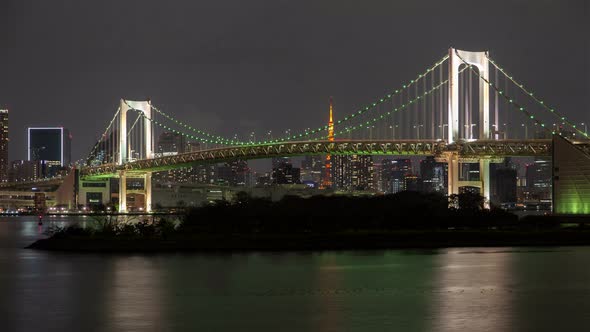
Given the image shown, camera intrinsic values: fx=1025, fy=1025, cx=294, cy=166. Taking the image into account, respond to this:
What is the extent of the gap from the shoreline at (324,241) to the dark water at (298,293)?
3328mm

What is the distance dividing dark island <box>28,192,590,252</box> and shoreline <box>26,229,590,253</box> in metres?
0.03

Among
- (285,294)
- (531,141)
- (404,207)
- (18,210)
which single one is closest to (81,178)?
(18,210)

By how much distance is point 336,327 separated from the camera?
15383 mm

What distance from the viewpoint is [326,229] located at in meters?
40.1

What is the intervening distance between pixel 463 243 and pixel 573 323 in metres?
22.1

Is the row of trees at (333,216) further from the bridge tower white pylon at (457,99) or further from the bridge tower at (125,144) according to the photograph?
the bridge tower at (125,144)

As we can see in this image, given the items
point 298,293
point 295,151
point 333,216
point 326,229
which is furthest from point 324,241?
point 295,151

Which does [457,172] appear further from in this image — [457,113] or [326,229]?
[326,229]

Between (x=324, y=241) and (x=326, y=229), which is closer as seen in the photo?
(x=324, y=241)

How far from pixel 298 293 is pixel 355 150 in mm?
44218

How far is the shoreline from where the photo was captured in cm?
3475

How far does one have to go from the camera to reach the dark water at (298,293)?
16.1 meters

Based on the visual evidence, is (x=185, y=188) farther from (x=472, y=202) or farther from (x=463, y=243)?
(x=463, y=243)

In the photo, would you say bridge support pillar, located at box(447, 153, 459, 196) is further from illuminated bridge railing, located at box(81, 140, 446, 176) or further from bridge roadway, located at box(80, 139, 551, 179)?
illuminated bridge railing, located at box(81, 140, 446, 176)
